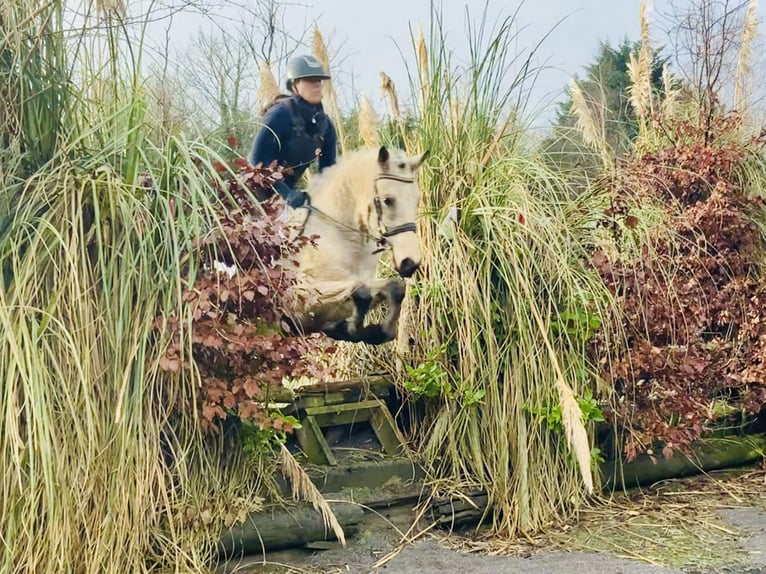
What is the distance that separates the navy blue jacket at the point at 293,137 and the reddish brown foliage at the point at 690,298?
1649mm

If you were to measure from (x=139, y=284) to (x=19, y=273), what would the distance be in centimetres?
43

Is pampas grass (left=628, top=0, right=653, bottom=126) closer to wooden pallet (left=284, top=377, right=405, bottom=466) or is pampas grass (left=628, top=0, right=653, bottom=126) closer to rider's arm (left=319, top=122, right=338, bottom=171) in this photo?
rider's arm (left=319, top=122, right=338, bottom=171)

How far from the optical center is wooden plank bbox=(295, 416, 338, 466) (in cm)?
410

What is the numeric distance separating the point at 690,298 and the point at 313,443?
2335 millimetres

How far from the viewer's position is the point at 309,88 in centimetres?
376

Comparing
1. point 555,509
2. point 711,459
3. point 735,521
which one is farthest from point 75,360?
point 711,459

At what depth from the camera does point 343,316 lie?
11.4 feet

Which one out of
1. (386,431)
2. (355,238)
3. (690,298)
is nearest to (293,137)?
(355,238)

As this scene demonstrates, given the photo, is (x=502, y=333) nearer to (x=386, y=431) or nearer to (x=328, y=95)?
(x=386, y=431)

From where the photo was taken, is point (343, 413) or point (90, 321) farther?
point (343, 413)

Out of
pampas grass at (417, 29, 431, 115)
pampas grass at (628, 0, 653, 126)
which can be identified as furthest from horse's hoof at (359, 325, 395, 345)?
pampas grass at (628, 0, 653, 126)

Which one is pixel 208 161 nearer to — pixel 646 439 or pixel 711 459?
pixel 646 439

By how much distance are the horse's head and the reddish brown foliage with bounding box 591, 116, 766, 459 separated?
139 centimetres

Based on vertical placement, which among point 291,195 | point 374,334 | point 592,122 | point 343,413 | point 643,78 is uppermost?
point 643,78
